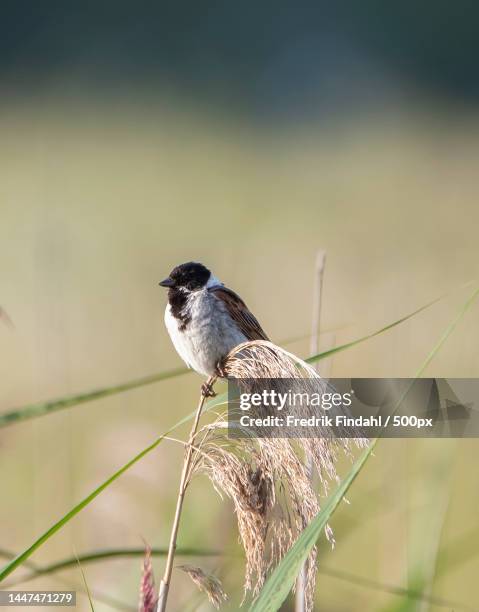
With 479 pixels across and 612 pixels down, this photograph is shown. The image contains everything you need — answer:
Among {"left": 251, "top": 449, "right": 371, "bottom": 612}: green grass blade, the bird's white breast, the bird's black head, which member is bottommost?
{"left": 251, "top": 449, "right": 371, "bottom": 612}: green grass blade

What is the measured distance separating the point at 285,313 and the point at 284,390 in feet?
10.6

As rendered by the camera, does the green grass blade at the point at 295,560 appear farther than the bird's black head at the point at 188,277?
No

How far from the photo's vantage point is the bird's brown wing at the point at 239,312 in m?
2.59

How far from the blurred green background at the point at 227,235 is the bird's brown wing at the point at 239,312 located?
1.10 ft

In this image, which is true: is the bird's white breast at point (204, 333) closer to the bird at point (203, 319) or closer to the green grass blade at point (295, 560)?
the bird at point (203, 319)

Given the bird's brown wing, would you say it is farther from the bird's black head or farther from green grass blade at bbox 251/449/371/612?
green grass blade at bbox 251/449/371/612

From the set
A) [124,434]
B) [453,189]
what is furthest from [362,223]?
[124,434]

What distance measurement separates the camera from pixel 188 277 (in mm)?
2645

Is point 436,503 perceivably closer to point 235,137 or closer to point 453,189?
point 453,189

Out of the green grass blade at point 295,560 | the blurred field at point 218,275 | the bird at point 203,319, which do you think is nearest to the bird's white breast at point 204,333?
the bird at point 203,319

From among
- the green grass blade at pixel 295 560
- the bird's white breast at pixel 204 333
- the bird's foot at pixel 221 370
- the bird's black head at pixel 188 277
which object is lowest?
the green grass blade at pixel 295 560

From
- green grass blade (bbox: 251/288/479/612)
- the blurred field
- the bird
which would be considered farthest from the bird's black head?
green grass blade (bbox: 251/288/479/612)

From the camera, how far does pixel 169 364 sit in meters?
4.74

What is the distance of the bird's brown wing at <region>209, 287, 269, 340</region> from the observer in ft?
8.50
